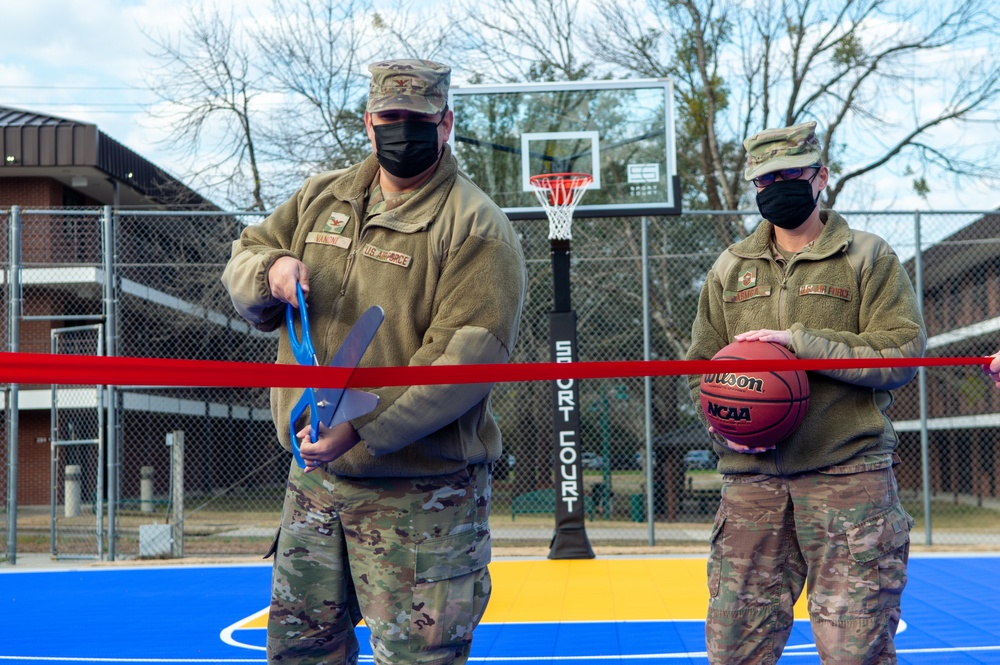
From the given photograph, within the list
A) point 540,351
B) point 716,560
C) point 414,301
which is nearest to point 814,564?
point 716,560

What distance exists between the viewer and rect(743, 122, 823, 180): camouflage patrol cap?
340 centimetres

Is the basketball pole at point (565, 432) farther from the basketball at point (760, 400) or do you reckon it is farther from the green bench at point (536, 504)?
the basketball at point (760, 400)

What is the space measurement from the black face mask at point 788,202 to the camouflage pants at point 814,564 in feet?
2.83

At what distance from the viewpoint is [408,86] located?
2689mm

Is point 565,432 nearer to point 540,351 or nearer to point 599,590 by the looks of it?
point 599,590

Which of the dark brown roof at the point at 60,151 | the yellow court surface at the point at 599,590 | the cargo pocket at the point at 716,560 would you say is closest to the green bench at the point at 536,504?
the yellow court surface at the point at 599,590

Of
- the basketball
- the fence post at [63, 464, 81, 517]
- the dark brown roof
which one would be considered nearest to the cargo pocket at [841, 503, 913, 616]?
the basketball

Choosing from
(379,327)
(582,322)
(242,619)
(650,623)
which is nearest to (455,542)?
(379,327)

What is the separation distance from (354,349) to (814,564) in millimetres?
1674

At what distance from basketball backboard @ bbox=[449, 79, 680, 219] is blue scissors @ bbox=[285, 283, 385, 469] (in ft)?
22.7

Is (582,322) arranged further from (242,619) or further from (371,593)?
(371,593)

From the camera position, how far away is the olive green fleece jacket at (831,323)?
3207 millimetres

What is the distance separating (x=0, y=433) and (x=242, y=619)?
13.7 meters

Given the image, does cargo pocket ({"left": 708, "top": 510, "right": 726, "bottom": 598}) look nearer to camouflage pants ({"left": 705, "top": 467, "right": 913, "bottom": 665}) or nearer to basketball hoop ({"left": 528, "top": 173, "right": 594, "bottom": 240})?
camouflage pants ({"left": 705, "top": 467, "right": 913, "bottom": 665})
